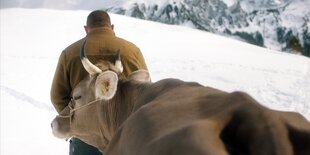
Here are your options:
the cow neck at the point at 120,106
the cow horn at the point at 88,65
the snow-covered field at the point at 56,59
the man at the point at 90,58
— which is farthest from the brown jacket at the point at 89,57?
the snow-covered field at the point at 56,59

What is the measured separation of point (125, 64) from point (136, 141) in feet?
7.08

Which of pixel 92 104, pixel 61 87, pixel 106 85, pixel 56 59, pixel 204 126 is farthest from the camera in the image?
pixel 56 59

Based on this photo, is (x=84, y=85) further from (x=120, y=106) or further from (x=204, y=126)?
(x=204, y=126)

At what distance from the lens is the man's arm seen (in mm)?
5129

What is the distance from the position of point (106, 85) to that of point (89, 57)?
53cm

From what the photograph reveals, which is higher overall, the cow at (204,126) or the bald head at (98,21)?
the cow at (204,126)

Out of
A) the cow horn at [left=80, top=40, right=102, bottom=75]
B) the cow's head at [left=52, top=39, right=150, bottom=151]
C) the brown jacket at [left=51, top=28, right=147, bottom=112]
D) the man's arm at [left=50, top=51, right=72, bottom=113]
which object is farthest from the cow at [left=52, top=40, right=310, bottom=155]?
the man's arm at [left=50, top=51, right=72, bottom=113]

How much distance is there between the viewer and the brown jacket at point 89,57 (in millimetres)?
5023

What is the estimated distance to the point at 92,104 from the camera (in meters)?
4.81

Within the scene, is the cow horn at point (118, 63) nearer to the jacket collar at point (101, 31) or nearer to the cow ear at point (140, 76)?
the cow ear at point (140, 76)

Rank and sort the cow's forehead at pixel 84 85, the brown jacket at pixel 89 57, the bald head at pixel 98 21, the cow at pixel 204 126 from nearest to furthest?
the cow at pixel 204 126 → the cow's forehead at pixel 84 85 → the brown jacket at pixel 89 57 → the bald head at pixel 98 21

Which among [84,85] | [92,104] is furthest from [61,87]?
[92,104]

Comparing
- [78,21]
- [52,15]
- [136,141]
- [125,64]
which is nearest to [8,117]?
[125,64]

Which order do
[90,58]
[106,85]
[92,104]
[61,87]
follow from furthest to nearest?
[61,87]
[90,58]
[92,104]
[106,85]
